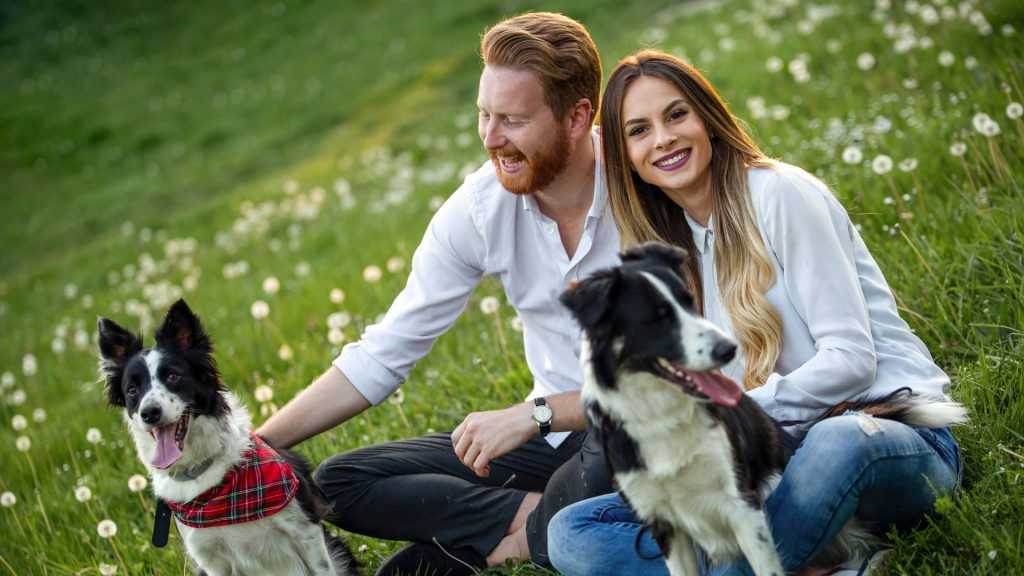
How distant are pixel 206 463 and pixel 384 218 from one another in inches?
254

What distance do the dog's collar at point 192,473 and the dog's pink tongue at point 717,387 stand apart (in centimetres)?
228

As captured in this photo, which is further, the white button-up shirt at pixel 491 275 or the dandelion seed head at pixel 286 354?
the dandelion seed head at pixel 286 354

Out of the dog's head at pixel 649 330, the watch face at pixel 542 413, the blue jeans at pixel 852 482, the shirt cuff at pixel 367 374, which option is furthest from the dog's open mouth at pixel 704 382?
the shirt cuff at pixel 367 374

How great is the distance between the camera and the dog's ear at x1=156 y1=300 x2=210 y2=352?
4.22 m

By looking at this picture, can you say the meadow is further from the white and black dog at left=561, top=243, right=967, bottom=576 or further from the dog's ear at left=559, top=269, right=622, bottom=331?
the dog's ear at left=559, top=269, right=622, bottom=331

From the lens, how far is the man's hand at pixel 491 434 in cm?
388

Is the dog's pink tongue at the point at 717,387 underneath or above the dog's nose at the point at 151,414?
underneath

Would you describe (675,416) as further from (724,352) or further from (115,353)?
(115,353)

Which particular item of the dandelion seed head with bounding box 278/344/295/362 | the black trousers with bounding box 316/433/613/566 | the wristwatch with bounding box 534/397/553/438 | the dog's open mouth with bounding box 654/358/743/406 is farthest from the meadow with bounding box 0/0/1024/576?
the dog's open mouth with bounding box 654/358/743/406

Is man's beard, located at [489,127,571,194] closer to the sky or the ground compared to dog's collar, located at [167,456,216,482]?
closer to the sky

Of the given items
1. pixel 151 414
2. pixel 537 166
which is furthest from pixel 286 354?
pixel 537 166

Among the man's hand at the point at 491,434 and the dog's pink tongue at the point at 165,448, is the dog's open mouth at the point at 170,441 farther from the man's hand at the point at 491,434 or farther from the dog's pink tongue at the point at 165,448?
the man's hand at the point at 491,434

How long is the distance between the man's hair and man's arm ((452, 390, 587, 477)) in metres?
1.35

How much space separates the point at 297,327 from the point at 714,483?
557cm
